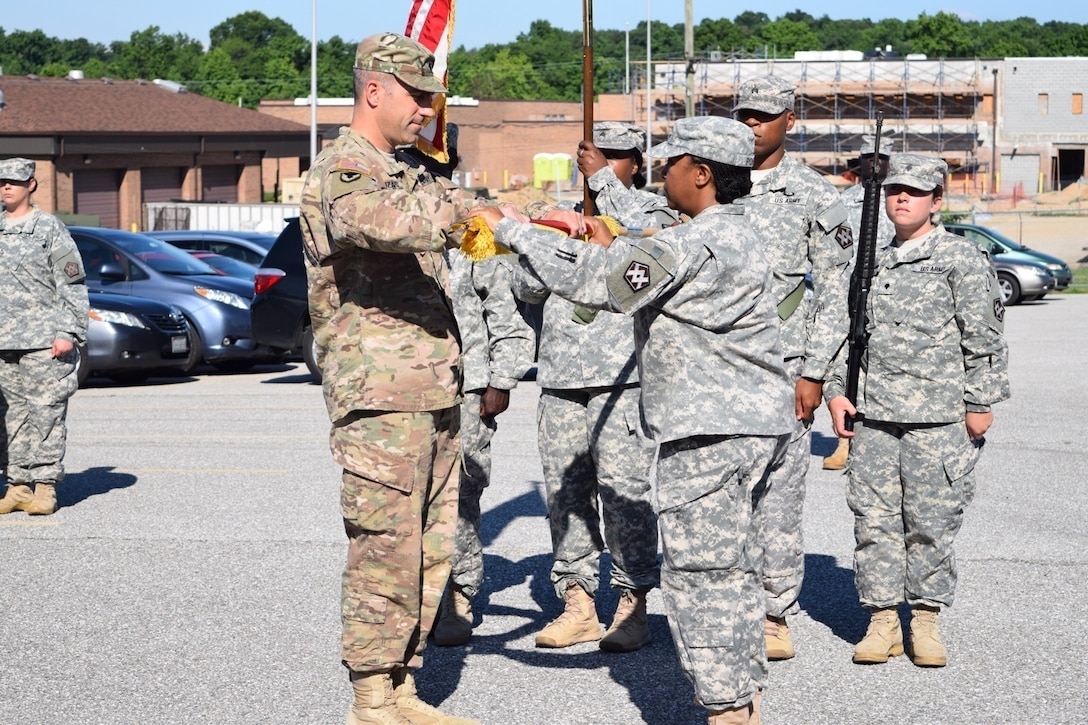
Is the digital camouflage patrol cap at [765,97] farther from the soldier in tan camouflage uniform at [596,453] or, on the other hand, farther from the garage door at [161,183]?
the garage door at [161,183]

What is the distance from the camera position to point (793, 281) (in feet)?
20.2

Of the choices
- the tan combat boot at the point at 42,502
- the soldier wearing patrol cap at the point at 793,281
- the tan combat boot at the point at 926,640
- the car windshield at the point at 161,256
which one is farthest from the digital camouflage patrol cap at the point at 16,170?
the car windshield at the point at 161,256

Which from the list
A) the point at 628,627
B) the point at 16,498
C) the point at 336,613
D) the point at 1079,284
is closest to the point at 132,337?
the point at 16,498

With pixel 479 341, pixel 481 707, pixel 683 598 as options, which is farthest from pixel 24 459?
pixel 683 598

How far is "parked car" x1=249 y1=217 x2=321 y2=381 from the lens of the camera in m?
16.6

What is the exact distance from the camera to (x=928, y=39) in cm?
11506

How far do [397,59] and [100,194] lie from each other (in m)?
41.9

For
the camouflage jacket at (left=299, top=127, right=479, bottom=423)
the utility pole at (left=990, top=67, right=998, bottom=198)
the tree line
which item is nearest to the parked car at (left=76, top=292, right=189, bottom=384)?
the camouflage jacket at (left=299, top=127, right=479, bottom=423)

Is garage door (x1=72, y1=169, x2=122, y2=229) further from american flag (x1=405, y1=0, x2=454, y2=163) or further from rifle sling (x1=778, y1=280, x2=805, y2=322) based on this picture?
rifle sling (x1=778, y1=280, x2=805, y2=322)

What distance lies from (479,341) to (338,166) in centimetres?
171

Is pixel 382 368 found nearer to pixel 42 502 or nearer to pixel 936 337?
pixel 936 337

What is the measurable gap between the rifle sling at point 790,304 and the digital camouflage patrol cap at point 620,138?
3.28ft

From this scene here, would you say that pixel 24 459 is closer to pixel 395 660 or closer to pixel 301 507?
pixel 301 507

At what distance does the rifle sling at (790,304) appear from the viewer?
612 centimetres
